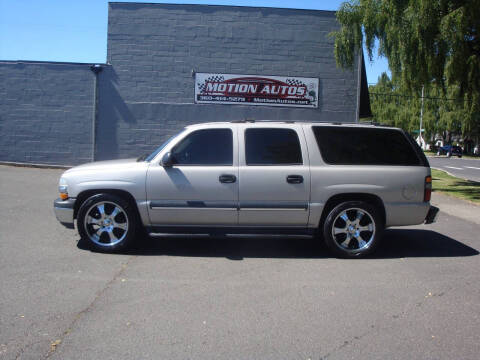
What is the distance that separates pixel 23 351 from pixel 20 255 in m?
2.95

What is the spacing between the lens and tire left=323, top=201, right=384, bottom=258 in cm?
629

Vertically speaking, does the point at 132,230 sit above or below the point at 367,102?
below

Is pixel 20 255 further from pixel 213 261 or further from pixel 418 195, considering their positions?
pixel 418 195

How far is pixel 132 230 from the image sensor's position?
247 inches

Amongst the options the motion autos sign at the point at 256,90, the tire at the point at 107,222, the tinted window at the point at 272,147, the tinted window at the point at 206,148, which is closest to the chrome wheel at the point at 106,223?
the tire at the point at 107,222

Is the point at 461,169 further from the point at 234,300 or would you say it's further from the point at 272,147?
the point at 234,300

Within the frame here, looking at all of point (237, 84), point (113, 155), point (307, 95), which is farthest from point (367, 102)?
point (113, 155)

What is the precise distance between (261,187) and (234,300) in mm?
1880

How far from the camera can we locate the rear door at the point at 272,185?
618cm

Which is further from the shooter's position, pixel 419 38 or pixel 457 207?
pixel 419 38

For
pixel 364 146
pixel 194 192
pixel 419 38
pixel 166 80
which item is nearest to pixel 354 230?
pixel 364 146

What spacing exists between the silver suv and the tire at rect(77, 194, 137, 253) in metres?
0.01

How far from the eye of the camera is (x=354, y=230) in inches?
251

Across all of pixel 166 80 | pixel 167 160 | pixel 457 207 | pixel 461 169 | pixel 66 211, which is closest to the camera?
pixel 167 160
